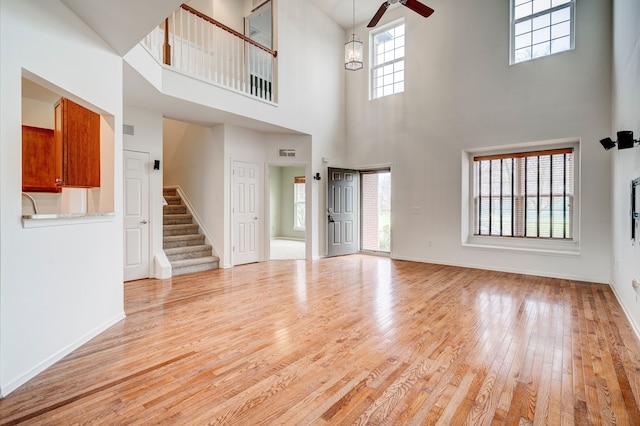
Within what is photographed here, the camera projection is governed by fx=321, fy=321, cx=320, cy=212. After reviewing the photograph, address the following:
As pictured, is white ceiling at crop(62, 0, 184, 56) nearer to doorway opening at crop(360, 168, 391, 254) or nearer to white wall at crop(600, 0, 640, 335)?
white wall at crop(600, 0, 640, 335)

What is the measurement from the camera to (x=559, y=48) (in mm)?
5359

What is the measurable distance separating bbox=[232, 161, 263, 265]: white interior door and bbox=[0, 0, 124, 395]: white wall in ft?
10.5

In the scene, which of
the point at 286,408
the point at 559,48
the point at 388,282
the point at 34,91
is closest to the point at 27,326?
the point at 286,408

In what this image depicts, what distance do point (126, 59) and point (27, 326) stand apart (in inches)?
110

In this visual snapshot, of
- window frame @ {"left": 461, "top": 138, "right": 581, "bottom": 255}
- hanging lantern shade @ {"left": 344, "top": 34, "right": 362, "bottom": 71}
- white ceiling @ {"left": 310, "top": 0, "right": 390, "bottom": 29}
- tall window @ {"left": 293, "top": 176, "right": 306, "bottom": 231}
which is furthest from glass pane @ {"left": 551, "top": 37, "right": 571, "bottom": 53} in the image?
tall window @ {"left": 293, "top": 176, "right": 306, "bottom": 231}

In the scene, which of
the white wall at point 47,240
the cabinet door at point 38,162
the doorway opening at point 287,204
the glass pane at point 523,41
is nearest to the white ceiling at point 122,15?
the white wall at point 47,240

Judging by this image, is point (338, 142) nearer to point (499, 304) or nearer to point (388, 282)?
point (388, 282)

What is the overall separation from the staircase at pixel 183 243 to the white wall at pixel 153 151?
0.91 feet

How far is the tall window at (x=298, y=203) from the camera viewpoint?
1107 centimetres

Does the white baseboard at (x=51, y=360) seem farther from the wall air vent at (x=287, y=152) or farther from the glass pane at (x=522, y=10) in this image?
the glass pane at (x=522, y=10)

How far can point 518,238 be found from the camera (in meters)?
5.91

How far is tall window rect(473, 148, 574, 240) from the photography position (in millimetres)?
5465

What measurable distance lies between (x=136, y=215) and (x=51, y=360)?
3215 millimetres

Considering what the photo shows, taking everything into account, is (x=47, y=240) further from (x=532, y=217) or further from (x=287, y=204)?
(x=287, y=204)
